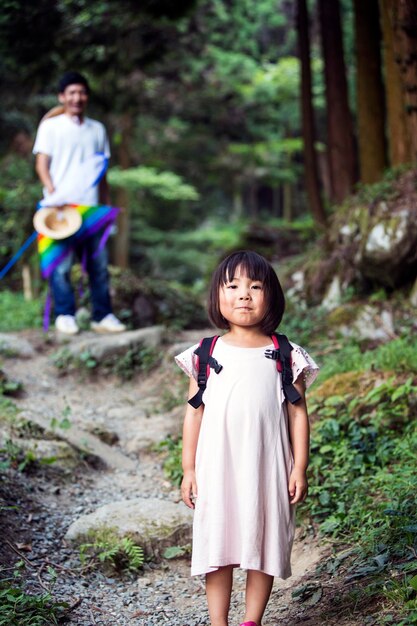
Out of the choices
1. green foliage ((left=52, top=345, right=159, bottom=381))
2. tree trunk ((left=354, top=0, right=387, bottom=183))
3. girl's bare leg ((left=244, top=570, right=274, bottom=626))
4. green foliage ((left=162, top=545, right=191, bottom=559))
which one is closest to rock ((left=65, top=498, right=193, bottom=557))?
green foliage ((left=162, top=545, right=191, bottom=559))

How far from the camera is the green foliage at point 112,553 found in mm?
3461

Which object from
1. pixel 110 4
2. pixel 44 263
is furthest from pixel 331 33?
pixel 44 263

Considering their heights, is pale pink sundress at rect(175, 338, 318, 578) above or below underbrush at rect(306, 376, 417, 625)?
above

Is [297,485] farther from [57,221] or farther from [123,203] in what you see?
[123,203]

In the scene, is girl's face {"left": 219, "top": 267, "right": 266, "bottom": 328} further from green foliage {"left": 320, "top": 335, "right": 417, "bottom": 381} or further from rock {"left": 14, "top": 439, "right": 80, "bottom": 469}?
green foliage {"left": 320, "top": 335, "right": 417, "bottom": 381}

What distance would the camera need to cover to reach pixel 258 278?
2.72m

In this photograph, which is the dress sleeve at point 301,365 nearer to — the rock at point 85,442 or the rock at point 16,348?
the rock at point 85,442

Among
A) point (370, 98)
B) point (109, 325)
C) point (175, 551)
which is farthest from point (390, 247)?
point (175, 551)

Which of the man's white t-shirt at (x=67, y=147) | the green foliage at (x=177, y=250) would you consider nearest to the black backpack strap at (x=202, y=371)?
the man's white t-shirt at (x=67, y=147)

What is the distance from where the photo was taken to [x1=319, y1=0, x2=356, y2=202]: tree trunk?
947 cm

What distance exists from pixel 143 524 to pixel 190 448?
3.74ft

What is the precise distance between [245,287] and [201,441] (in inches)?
24.5

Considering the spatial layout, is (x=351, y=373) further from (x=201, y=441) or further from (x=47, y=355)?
(x=47, y=355)

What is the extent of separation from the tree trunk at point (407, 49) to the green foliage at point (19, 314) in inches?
182
